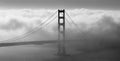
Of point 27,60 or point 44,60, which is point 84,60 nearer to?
point 44,60

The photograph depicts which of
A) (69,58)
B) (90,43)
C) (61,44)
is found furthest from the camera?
(90,43)

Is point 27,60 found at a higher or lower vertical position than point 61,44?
lower

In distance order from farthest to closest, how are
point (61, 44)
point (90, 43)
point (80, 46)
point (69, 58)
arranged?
1. point (90, 43)
2. point (80, 46)
3. point (69, 58)
4. point (61, 44)

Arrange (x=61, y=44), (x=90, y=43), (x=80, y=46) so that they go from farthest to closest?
(x=90, y=43) → (x=80, y=46) → (x=61, y=44)

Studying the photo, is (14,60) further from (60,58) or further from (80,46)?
(80,46)

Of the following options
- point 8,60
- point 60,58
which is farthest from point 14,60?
point 60,58

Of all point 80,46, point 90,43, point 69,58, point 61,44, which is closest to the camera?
point 61,44

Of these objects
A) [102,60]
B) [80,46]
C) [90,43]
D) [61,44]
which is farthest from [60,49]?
[90,43]

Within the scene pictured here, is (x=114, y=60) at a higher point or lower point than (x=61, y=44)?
lower

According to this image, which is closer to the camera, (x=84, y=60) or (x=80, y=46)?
(x=84, y=60)
